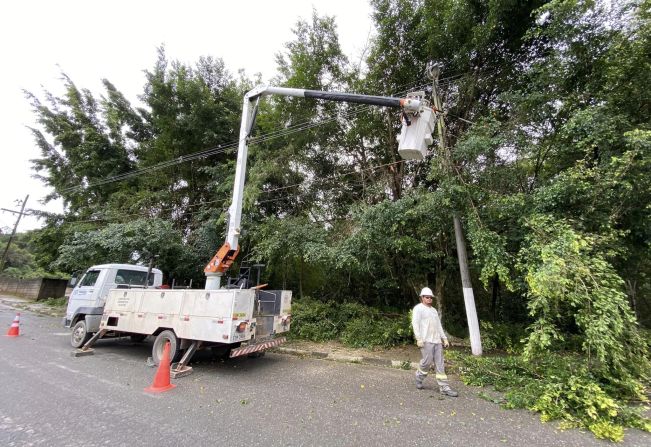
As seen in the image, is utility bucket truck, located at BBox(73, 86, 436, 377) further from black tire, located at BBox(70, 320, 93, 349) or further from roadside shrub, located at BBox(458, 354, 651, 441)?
roadside shrub, located at BBox(458, 354, 651, 441)

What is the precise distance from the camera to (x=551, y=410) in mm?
4062

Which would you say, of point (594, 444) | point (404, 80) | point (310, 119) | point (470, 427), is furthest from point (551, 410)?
point (310, 119)

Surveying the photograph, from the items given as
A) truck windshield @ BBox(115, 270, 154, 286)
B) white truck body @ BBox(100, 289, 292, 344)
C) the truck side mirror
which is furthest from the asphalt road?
the truck side mirror

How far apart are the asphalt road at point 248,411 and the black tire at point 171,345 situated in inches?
13.5

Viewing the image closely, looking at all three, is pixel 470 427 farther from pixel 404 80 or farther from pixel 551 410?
pixel 404 80

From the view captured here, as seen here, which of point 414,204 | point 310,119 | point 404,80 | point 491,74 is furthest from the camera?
point 310,119

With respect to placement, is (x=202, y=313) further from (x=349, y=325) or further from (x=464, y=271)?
(x=464, y=271)

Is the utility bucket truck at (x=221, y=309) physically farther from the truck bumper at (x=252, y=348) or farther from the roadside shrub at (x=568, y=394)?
the roadside shrub at (x=568, y=394)

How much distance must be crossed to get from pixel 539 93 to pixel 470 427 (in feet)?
22.7

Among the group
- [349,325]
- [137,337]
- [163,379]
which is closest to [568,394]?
[349,325]

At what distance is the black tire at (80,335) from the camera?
25.3 feet

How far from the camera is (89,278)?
338 inches

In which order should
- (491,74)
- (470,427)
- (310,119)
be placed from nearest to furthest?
(470,427) < (491,74) < (310,119)

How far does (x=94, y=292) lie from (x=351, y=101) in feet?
27.4
